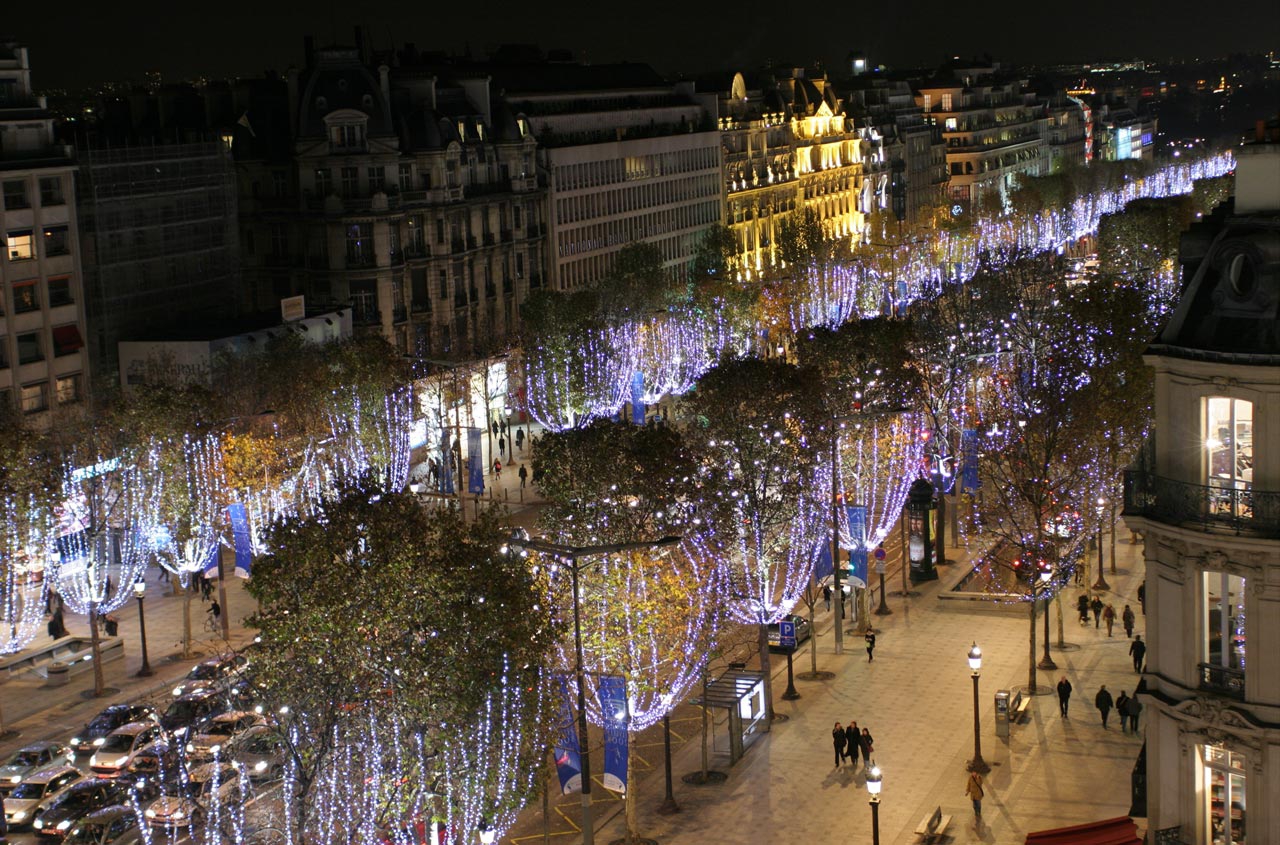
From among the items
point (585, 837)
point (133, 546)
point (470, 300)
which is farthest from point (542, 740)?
point (470, 300)

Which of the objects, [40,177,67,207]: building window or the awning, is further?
[40,177,67,207]: building window

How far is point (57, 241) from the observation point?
86625 mm

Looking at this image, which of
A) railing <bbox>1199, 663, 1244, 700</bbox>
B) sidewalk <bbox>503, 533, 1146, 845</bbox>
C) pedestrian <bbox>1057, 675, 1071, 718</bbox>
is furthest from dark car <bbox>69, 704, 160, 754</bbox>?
railing <bbox>1199, 663, 1244, 700</bbox>

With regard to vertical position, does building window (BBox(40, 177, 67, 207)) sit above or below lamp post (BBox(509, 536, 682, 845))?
above

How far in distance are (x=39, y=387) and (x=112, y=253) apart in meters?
9.17

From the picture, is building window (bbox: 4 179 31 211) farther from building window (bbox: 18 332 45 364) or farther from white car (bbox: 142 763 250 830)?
white car (bbox: 142 763 250 830)

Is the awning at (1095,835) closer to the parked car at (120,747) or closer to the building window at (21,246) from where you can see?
the parked car at (120,747)

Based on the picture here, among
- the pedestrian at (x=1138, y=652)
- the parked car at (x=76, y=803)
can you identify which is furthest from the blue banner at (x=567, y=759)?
the pedestrian at (x=1138, y=652)

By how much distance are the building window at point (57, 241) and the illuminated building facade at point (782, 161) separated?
221 ft

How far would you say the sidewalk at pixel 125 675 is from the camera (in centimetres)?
5703

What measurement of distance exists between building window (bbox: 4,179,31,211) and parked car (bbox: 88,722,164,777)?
3876 cm

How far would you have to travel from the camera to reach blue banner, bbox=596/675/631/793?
147ft

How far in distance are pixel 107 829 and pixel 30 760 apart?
21.8 ft

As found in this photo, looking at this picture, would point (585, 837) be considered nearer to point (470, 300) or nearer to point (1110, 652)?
point (1110, 652)
